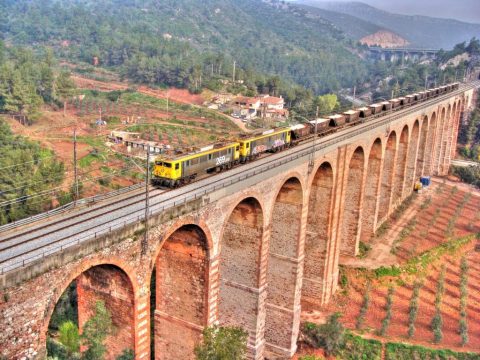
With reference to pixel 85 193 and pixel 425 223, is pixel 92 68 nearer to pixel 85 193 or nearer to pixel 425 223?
pixel 85 193

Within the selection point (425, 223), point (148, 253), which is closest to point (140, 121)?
point (425, 223)

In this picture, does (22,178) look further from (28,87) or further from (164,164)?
(28,87)

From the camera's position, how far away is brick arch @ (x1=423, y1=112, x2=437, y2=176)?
210 ft

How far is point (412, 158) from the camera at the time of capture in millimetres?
57906

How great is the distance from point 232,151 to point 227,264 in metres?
7.51

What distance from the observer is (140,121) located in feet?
276

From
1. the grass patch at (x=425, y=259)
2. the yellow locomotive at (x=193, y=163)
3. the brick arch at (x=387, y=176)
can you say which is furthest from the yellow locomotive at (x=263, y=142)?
the brick arch at (x=387, y=176)

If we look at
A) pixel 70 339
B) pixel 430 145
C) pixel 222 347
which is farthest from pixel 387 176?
pixel 70 339

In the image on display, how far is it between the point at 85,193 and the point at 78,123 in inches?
1173

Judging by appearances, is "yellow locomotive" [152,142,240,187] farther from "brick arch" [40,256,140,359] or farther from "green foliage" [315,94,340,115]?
"green foliage" [315,94,340,115]

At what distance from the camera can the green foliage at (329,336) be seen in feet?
105

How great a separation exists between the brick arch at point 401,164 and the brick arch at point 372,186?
7576 millimetres

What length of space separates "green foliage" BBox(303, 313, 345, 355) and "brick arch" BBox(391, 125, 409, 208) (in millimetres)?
23744

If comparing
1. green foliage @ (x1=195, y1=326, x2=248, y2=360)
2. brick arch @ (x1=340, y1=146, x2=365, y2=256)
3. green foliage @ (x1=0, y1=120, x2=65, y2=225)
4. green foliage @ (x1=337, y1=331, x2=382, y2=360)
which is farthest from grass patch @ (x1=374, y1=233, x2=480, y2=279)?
green foliage @ (x1=0, y1=120, x2=65, y2=225)
